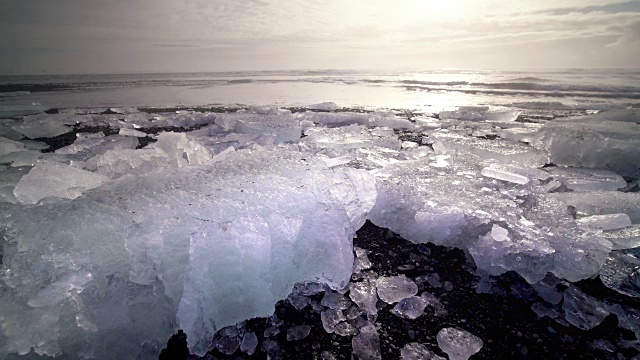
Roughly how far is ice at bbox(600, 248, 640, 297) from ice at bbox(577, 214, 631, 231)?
0.24 metres

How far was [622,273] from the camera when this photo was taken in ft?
5.18

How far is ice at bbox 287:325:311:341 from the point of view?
1.34 metres

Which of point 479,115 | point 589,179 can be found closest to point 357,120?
point 479,115

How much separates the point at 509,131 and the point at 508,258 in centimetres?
448

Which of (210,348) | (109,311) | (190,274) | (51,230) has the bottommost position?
(210,348)

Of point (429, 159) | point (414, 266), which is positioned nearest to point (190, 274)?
point (414, 266)

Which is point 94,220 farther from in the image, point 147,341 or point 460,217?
point 460,217

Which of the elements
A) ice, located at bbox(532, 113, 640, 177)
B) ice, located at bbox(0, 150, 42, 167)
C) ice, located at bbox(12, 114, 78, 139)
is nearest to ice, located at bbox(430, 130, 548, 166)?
ice, located at bbox(532, 113, 640, 177)

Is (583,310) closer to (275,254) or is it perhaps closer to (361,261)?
(361,261)

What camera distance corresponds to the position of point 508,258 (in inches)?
64.0

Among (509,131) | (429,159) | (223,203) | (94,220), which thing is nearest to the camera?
(94,220)

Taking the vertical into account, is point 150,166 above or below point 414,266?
above

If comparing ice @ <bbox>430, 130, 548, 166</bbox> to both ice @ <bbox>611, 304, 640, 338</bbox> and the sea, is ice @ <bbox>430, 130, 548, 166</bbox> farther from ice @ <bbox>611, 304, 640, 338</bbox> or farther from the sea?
the sea

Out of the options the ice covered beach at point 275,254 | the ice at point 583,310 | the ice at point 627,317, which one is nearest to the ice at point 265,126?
the ice covered beach at point 275,254
